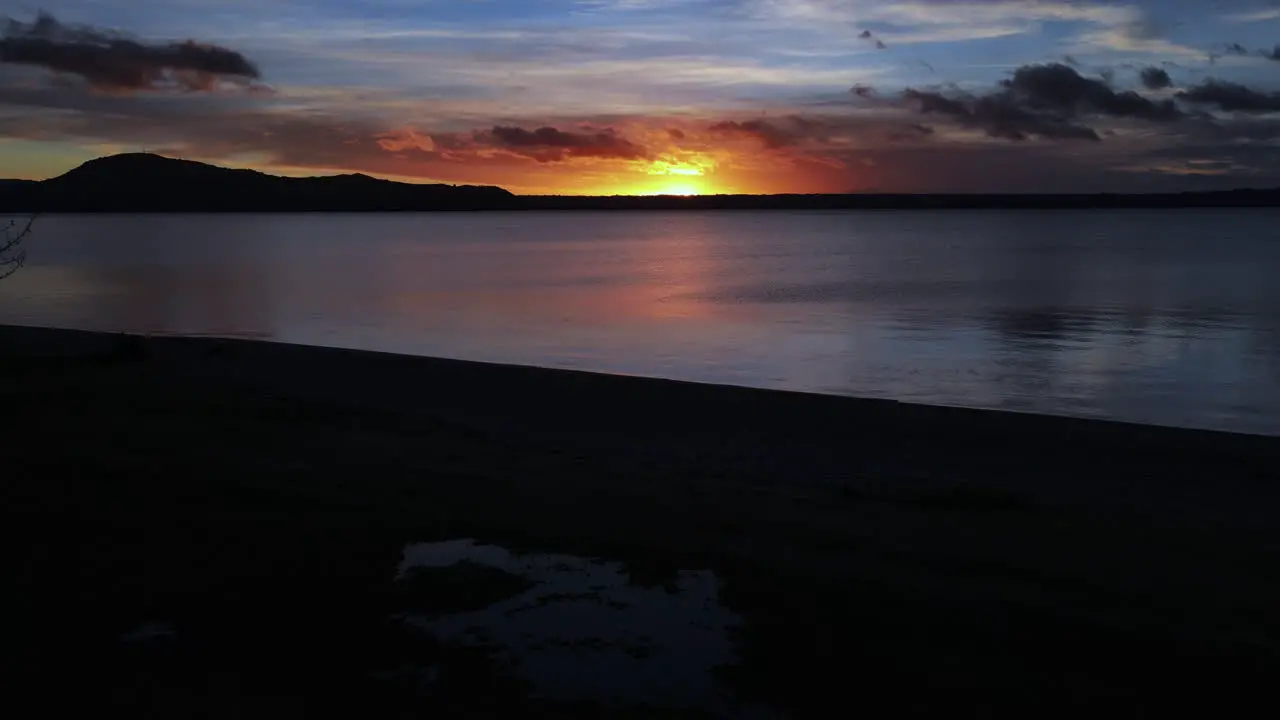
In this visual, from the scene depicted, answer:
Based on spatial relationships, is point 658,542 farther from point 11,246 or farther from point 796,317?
point 796,317

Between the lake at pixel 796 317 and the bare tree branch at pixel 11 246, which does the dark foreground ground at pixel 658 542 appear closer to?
the bare tree branch at pixel 11 246

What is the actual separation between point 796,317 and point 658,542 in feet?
84.3

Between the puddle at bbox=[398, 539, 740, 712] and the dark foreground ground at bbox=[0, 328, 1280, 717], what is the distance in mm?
137

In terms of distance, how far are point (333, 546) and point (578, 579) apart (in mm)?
1426

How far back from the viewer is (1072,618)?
496 centimetres

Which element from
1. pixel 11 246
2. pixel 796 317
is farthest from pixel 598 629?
pixel 796 317

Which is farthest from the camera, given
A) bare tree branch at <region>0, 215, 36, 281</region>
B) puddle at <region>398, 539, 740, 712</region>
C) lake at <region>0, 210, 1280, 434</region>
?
lake at <region>0, 210, 1280, 434</region>

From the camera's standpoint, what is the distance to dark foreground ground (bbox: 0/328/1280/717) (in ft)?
13.7

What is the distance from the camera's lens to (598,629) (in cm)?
472

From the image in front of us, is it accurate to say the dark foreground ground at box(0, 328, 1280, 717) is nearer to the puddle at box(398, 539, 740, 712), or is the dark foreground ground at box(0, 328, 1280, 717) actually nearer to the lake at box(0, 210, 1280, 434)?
the puddle at box(398, 539, 740, 712)

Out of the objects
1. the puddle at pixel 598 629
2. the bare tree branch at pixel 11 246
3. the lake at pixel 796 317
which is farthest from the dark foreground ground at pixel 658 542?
the lake at pixel 796 317

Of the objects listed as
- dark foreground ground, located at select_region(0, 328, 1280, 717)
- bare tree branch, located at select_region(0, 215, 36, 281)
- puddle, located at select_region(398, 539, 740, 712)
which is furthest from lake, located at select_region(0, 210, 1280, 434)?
puddle, located at select_region(398, 539, 740, 712)

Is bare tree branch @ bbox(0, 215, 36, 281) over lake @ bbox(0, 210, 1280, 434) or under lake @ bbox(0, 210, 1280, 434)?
over

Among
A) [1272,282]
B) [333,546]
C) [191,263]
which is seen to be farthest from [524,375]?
[191,263]
